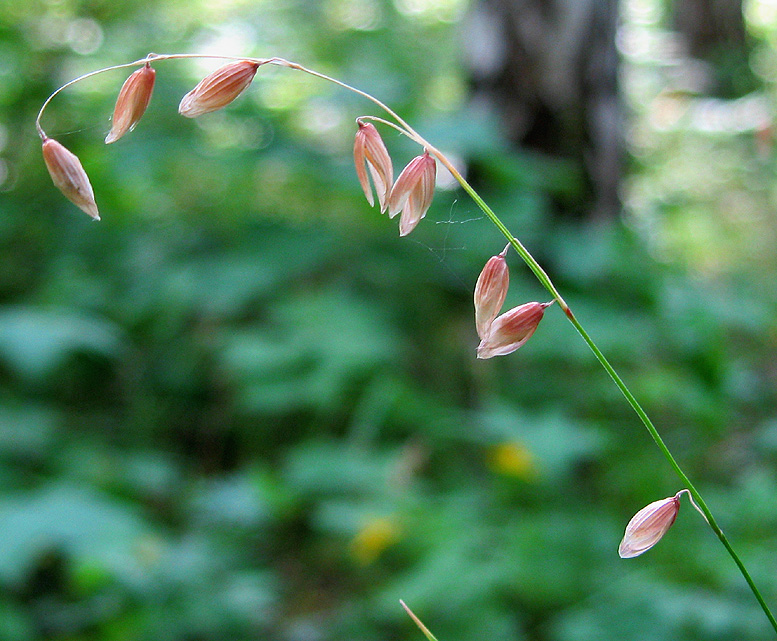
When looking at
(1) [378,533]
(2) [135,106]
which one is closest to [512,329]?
(2) [135,106]

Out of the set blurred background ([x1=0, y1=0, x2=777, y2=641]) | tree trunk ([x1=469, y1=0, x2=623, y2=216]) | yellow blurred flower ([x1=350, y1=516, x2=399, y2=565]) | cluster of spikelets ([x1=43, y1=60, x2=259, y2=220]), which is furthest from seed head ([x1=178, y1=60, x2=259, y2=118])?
tree trunk ([x1=469, y1=0, x2=623, y2=216])

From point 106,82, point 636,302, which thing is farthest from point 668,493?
point 106,82

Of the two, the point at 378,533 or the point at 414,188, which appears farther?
the point at 378,533

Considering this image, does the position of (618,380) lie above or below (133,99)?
below

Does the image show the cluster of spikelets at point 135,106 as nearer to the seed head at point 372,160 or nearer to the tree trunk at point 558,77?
the seed head at point 372,160

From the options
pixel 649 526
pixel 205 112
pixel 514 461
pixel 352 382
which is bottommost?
pixel 514 461

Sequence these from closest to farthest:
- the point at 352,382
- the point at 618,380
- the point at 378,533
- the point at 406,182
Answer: the point at 618,380 → the point at 406,182 → the point at 378,533 → the point at 352,382

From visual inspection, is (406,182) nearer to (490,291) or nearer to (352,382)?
(490,291)
